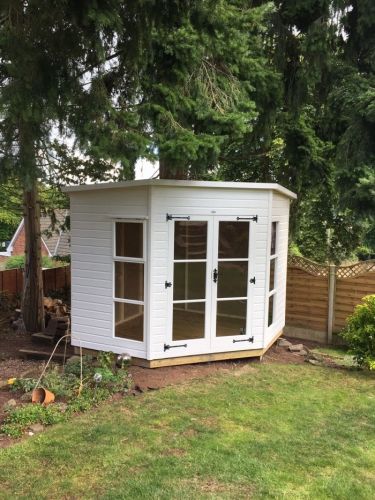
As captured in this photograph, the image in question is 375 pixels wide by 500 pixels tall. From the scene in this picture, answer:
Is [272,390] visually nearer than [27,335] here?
Yes

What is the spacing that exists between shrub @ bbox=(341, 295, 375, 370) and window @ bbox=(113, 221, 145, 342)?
2915 mm

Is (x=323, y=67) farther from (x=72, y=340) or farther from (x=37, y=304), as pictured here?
(x=37, y=304)

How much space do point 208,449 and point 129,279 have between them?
250cm

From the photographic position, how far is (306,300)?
8.23m

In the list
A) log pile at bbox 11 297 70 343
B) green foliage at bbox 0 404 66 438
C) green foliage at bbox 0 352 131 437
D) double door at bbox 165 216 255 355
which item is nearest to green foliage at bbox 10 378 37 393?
green foliage at bbox 0 352 131 437

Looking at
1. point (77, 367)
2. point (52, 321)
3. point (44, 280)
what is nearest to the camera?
point (77, 367)

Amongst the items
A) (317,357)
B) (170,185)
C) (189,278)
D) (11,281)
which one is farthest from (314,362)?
(11,281)

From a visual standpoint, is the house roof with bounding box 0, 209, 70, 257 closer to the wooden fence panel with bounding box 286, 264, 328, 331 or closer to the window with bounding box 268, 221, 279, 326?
the window with bounding box 268, 221, 279, 326

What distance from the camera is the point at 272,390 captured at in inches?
197

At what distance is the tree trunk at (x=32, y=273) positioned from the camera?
7656mm

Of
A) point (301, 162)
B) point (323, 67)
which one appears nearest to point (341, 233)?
point (301, 162)

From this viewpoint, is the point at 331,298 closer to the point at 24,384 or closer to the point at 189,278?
the point at 189,278

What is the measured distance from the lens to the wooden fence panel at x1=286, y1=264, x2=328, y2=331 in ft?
26.5

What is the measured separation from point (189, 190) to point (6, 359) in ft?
11.9
